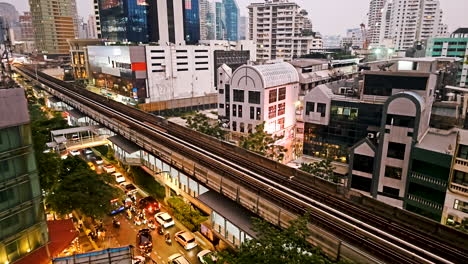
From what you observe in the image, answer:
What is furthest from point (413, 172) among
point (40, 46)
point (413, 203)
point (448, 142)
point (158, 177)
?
point (40, 46)

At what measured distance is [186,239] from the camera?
3062 cm

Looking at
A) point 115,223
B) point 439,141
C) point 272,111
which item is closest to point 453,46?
point 272,111

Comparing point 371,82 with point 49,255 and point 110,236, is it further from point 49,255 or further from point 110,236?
point 49,255

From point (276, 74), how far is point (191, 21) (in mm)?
78568

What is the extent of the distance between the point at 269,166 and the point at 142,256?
15694 mm

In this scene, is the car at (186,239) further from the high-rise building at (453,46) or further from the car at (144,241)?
the high-rise building at (453,46)

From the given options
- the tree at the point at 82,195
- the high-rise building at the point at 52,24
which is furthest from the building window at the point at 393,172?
the high-rise building at the point at 52,24

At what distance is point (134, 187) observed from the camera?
43.0 metres

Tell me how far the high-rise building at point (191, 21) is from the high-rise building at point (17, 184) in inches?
4301

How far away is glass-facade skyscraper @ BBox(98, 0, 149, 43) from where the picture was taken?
372 feet

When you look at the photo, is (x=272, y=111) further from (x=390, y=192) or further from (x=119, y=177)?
(x=119, y=177)

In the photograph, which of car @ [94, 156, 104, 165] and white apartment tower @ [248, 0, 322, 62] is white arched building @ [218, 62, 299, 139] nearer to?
car @ [94, 156, 104, 165]

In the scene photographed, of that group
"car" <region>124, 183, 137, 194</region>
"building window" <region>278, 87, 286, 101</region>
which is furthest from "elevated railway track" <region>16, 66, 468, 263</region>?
"building window" <region>278, 87, 286, 101</region>

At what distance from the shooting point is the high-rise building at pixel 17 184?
1916 centimetres
